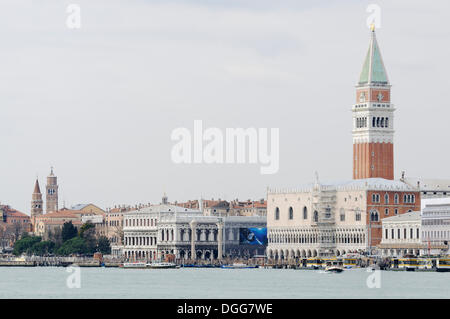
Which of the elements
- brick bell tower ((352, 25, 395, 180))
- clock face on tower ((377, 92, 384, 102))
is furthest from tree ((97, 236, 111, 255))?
clock face on tower ((377, 92, 384, 102))

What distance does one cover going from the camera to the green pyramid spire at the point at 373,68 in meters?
143

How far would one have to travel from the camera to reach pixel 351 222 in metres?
135

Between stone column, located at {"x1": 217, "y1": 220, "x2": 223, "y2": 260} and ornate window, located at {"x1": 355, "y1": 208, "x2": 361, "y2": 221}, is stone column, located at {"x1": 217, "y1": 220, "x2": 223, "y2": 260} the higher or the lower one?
the lower one

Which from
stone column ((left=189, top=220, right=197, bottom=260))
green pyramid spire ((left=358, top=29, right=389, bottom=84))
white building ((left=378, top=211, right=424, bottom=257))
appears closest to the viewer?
white building ((left=378, top=211, right=424, bottom=257))

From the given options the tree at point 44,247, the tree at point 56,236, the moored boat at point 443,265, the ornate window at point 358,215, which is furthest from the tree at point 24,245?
the moored boat at point 443,265

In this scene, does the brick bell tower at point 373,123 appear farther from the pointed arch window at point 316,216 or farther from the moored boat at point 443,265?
the moored boat at point 443,265

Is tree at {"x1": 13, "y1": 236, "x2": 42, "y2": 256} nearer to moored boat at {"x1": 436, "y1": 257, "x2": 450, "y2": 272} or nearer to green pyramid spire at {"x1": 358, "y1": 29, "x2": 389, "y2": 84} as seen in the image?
green pyramid spire at {"x1": 358, "y1": 29, "x2": 389, "y2": 84}

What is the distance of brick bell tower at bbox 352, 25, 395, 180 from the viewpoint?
144250 millimetres

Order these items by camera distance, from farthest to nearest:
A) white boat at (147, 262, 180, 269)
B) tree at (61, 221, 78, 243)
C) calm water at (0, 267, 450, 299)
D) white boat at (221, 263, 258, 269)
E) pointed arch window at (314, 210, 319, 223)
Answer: tree at (61, 221, 78, 243)
pointed arch window at (314, 210, 319, 223)
white boat at (221, 263, 258, 269)
white boat at (147, 262, 180, 269)
calm water at (0, 267, 450, 299)

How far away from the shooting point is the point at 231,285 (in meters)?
93.4

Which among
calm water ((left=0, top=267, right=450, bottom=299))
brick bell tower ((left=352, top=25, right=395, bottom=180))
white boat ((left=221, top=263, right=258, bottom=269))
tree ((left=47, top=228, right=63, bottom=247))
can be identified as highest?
brick bell tower ((left=352, top=25, right=395, bottom=180))

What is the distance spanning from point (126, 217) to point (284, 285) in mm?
75209

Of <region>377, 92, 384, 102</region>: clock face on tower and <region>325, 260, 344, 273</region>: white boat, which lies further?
<region>377, 92, 384, 102</region>: clock face on tower
